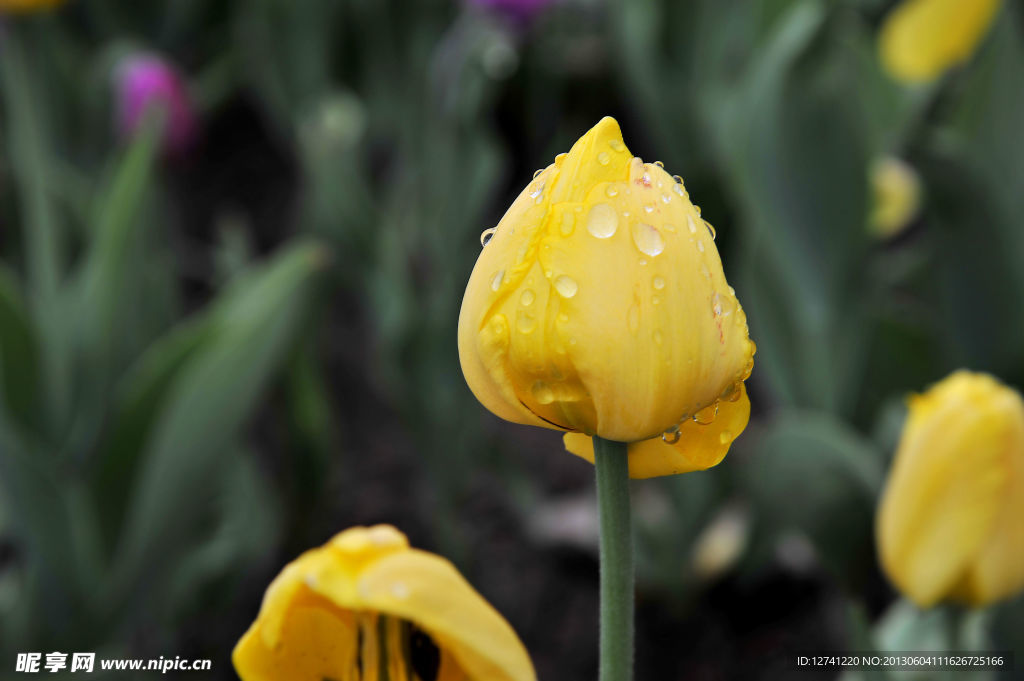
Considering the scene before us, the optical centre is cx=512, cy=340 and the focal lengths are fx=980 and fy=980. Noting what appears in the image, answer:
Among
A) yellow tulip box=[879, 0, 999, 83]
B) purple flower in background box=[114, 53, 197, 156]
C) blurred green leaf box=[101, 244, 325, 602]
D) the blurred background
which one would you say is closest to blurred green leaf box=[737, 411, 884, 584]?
the blurred background

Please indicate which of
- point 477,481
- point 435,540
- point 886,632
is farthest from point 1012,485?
point 477,481

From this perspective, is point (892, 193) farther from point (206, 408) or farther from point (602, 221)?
point (602, 221)

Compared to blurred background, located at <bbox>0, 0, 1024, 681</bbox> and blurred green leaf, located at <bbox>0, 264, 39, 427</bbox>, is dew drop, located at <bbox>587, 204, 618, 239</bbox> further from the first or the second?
blurred green leaf, located at <bbox>0, 264, 39, 427</bbox>

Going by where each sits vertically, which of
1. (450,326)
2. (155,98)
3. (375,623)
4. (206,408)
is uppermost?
(155,98)

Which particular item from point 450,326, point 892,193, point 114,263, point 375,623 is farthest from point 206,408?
point 892,193

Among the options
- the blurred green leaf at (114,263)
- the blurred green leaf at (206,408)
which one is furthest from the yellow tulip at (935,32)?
the blurred green leaf at (114,263)

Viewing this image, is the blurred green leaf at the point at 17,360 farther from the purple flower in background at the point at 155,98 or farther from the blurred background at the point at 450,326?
the purple flower in background at the point at 155,98
